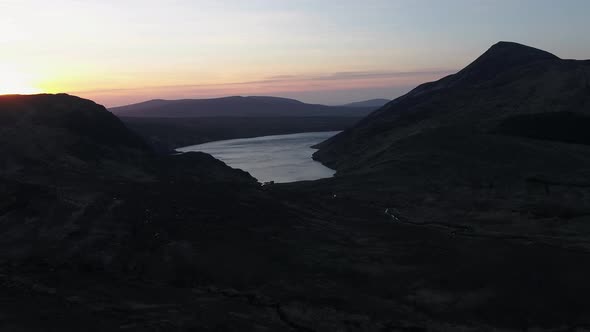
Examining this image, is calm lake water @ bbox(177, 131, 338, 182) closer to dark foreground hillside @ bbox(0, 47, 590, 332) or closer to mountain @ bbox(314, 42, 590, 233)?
mountain @ bbox(314, 42, 590, 233)

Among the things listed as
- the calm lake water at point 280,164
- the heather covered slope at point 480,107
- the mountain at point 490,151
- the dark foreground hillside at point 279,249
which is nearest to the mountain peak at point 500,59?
the heather covered slope at point 480,107

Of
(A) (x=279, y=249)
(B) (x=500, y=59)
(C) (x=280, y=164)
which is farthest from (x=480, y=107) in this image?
(A) (x=279, y=249)

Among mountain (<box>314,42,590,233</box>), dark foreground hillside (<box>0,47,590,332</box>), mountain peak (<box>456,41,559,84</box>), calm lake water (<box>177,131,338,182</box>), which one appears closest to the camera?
dark foreground hillside (<box>0,47,590,332</box>)

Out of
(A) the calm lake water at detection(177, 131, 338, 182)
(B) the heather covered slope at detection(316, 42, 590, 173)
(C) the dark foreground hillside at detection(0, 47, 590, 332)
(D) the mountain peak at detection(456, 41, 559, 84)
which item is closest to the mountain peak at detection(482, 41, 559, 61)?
(D) the mountain peak at detection(456, 41, 559, 84)

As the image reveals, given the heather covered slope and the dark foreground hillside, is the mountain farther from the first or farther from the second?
the dark foreground hillside

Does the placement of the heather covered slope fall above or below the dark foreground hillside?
above

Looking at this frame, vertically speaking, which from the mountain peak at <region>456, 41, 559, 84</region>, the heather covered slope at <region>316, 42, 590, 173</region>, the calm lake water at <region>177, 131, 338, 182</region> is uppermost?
the mountain peak at <region>456, 41, 559, 84</region>

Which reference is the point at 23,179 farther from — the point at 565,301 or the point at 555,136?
the point at 555,136

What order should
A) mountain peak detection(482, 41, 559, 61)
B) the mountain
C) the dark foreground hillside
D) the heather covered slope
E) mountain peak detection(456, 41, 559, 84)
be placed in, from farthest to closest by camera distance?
mountain peak detection(482, 41, 559, 61), mountain peak detection(456, 41, 559, 84), the heather covered slope, the mountain, the dark foreground hillside

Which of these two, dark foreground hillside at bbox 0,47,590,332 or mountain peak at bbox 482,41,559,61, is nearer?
dark foreground hillside at bbox 0,47,590,332
